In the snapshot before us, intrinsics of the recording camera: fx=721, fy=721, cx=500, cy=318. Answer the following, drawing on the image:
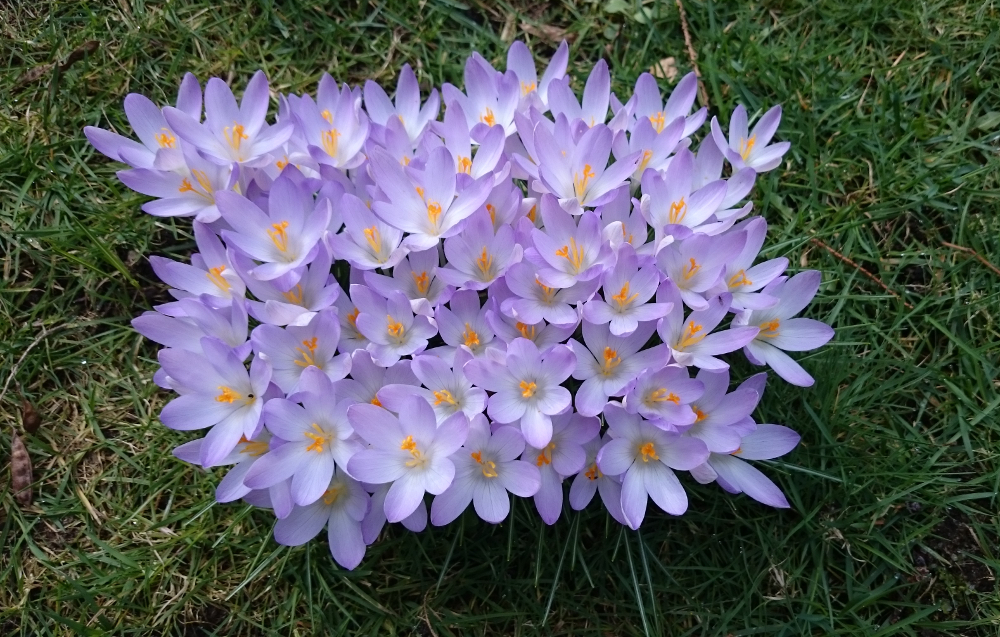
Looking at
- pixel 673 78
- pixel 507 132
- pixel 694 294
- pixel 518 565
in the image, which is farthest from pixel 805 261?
pixel 518 565

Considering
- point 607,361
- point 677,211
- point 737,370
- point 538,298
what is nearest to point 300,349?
point 538,298

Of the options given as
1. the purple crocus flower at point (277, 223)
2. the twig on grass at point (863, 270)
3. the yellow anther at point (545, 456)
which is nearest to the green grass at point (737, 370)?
the twig on grass at point (863, 270)

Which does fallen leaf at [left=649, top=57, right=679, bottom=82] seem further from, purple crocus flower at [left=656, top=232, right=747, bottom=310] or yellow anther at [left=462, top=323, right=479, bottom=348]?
yellow anther at [left=462, top=323, right=479, bottom=348]

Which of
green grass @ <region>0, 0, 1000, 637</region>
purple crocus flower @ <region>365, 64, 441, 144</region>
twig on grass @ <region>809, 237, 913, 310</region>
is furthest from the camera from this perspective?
twig on grass @ <region>809, 237, 913, 310</region>

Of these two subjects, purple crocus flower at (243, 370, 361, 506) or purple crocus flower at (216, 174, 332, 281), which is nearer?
purple crocus flower at (243, 370, 361, 506)

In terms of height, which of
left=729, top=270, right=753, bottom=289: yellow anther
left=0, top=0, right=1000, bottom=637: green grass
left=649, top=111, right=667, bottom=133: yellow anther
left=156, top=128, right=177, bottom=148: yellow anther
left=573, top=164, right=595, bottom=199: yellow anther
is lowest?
left=0, top=0, right=1000, bottom=637: green grass

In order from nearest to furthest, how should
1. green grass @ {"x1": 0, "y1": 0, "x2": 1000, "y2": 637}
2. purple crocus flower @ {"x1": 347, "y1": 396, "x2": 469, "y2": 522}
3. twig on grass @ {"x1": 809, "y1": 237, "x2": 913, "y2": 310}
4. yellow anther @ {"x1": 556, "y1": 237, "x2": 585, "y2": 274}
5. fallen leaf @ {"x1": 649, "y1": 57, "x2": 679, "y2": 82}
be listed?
1. purple crocus flower @ {"x1": 347, "y1": 396, "x2": 469, "y2": 522}
2. yellow anther @ {"x1": 556, "y1": 237, "x2": 585, "y2": 274}
3. green grass @ {"x1": 0, "y1": 0, "x2": 1000, "y2": 637}
4. twig on grass @ {"x1": 809, "y1": 237, "x2": 913, "y2": 310}
5. fallen leaf @ {"x1": 649, "y1": 57, "x2": 679, "y2": 82}

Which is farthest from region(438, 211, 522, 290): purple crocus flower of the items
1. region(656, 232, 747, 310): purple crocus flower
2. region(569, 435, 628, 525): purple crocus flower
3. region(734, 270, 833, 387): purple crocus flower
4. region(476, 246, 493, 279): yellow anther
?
region(734, 270, 833, 387): purple crocus flower

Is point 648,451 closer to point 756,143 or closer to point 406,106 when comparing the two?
point 756,143
